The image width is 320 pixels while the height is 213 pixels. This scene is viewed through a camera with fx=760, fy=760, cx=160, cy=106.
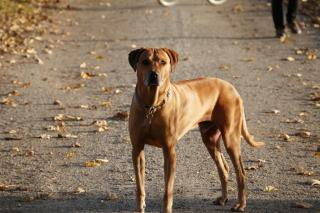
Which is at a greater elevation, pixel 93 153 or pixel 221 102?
pixel 221 102

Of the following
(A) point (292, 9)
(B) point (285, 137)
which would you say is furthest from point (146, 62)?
(A) point (292, 9)

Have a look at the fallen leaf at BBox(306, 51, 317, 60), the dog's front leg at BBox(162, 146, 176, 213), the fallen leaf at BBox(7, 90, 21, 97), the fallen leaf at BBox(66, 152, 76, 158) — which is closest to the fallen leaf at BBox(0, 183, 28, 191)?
the fallen leaf at BBox(66, 152, 76, 158)

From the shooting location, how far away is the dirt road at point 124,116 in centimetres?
698

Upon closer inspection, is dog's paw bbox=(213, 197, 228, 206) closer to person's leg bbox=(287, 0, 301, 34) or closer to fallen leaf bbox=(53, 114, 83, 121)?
fallen leaf bbox=(53, 114, 83, 121)

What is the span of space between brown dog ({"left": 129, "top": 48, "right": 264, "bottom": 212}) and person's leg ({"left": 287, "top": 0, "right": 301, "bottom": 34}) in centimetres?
975

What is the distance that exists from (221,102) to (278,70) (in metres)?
6.65

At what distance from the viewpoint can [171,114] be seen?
6.25m

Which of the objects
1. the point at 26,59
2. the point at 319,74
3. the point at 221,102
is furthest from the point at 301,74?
the point at 221,102

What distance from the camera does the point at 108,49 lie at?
610 inches

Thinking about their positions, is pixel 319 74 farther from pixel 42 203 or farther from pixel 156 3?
pixel 156 3

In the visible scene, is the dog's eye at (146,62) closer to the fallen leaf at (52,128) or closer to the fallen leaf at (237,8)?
the fallen leaf at (52,128)

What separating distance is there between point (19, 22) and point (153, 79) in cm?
1251

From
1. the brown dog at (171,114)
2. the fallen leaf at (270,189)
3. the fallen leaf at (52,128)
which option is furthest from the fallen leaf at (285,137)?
the fallen leaf at (52,128)

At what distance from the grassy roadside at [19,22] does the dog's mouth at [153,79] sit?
9229mm
